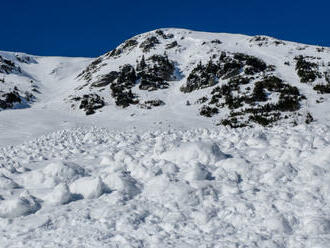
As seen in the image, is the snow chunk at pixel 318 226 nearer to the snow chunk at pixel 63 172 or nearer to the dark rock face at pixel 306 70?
the snow chunk at pixel 63 172

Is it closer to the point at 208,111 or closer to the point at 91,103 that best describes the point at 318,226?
the point at 208,111

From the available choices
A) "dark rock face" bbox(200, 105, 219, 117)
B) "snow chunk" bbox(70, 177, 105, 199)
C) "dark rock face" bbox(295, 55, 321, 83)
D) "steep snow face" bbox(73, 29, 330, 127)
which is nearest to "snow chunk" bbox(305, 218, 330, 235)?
"snow chunk" bbox(70, 177, 105, 199)

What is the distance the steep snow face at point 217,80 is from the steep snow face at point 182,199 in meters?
16.5

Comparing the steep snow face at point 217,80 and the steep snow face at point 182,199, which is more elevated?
the steep snow face at point 217,80

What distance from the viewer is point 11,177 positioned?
674 centimetres

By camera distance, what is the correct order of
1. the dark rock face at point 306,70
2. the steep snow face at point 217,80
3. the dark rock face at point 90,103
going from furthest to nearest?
1. the dark rock face at point 90,103
2. the dark rock face at point 306,70
3. the steep snow face at point 217,80

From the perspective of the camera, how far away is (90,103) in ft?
115

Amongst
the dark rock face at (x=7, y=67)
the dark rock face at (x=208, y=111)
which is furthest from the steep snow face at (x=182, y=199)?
the dark rock face at (x=7, y=67)

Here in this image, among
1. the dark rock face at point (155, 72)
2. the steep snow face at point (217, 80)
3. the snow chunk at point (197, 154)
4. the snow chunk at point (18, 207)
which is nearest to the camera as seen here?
the snow chunk at point (18, 207)

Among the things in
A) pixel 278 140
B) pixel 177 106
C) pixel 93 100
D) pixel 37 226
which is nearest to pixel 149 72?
pixel 93 100

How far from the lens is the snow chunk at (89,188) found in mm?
5300

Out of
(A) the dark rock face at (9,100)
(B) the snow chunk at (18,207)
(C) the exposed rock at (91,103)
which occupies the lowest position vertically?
(B) the snow chunk at (18,207)

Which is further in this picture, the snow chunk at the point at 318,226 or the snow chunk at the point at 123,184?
the snow chunk at the point at 123,184

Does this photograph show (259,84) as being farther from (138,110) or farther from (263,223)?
(263,223)
